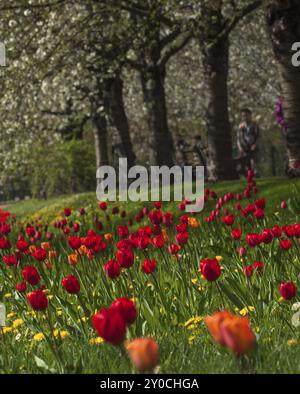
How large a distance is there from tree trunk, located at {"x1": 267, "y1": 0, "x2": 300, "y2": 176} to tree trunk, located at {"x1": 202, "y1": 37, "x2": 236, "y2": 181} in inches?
163

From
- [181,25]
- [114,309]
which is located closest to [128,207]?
[181,25]

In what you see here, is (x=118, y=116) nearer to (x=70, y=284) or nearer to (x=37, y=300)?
(x=70, y=284)

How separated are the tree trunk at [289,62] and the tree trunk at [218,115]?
163 inches

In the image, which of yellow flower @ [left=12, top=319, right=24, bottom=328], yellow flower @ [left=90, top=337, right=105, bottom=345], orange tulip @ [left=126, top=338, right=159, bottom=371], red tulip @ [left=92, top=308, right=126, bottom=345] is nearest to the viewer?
orange tulip @ [left=126, top=338, right=159, bottom=371]

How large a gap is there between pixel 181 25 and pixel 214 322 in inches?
639

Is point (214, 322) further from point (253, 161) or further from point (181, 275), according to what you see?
point (253, 161)

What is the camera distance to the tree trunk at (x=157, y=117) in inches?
883

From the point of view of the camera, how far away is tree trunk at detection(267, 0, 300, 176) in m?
13.8

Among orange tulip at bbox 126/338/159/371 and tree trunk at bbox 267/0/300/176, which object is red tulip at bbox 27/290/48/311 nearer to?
orange tulip at bbox 126/338/159/371

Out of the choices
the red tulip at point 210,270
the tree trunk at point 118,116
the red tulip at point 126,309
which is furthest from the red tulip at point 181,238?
the tree trunk at point 118,116

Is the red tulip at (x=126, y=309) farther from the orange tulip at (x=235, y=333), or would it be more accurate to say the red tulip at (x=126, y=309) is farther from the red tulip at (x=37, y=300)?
the red tulip at (x=37, y=300)

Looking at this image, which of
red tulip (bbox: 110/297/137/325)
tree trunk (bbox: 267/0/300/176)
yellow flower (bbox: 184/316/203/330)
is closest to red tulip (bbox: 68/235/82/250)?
yellow flower (bbox: 184/316/203/330)

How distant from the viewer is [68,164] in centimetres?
3275

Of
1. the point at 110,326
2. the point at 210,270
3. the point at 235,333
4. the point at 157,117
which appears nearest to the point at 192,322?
the point at 210,270
